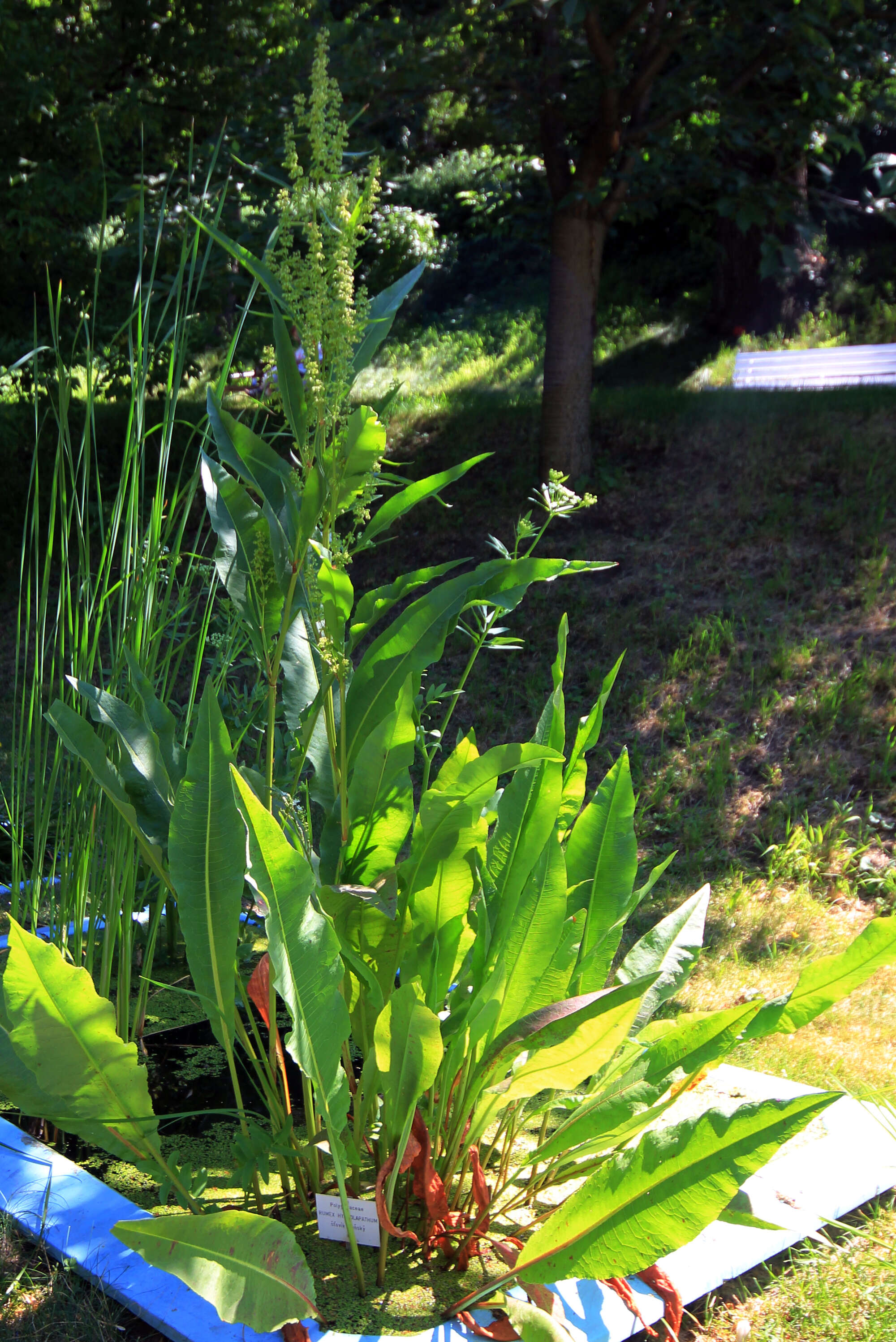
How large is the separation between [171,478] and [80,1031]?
5.90m

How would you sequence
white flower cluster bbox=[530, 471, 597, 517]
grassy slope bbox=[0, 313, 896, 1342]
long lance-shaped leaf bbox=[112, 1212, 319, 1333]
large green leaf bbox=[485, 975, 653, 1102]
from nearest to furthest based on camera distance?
long lance-shaped leaf bbox=[112, 1212, 319, 1333], large green leaf bbox=[485, 975, 653, 1102], white flower cluster bbox=[530, 471, 597, 517], grassy slope bbox=[0, 313, 896, 1342]

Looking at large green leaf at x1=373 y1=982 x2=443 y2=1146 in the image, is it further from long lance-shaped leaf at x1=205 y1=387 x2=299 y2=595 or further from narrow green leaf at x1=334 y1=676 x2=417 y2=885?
long lance-shaped leaf at x1=205 y1=387 x2=299 y2=595

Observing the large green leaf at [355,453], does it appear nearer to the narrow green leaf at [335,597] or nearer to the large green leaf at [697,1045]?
the narrow green leaf at [335,597]

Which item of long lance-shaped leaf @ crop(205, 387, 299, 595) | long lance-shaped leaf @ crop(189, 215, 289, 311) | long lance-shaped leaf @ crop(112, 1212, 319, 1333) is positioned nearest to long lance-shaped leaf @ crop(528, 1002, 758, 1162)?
long lance-shaped leaf @ crop(112, 1212, 319, 1333)

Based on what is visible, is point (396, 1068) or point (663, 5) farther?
point (663, 5)

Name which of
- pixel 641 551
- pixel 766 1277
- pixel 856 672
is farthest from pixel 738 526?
pixel 766 1277

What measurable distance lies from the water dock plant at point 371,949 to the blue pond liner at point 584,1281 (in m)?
0.10

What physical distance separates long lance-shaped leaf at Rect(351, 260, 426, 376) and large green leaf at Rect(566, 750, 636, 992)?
0.70m

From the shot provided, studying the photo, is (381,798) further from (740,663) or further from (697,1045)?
(740,663)

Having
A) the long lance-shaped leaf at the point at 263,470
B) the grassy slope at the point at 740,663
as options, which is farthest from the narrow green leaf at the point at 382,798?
the grassy slope at the point at 740,663

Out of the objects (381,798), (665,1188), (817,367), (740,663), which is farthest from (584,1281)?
(817,367)

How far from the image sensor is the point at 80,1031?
4.40ft

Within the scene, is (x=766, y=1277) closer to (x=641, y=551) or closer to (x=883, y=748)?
(x=883, y=748)

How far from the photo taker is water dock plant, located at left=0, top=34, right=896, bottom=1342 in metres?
1.25
